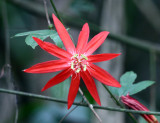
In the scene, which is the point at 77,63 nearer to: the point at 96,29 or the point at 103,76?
the point at 103,76

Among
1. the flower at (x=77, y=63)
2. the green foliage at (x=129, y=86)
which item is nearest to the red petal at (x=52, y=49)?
the flower at (x=77, y=63)

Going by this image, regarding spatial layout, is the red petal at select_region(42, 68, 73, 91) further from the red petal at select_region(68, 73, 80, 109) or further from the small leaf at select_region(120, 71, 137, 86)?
the small leaf at select_region(120, 71, 137, 86)

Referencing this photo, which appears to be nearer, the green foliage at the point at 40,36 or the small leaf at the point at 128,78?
the green foliage at the point at 40,36

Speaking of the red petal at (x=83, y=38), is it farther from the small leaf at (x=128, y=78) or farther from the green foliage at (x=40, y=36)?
the small leaf at (x=128, y=78)

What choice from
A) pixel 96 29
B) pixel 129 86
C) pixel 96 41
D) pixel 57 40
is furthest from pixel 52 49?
pixel 96 29

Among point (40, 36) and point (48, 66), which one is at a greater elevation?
point (40, 36)

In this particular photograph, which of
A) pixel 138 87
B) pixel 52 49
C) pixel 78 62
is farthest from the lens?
pixel 138 87
